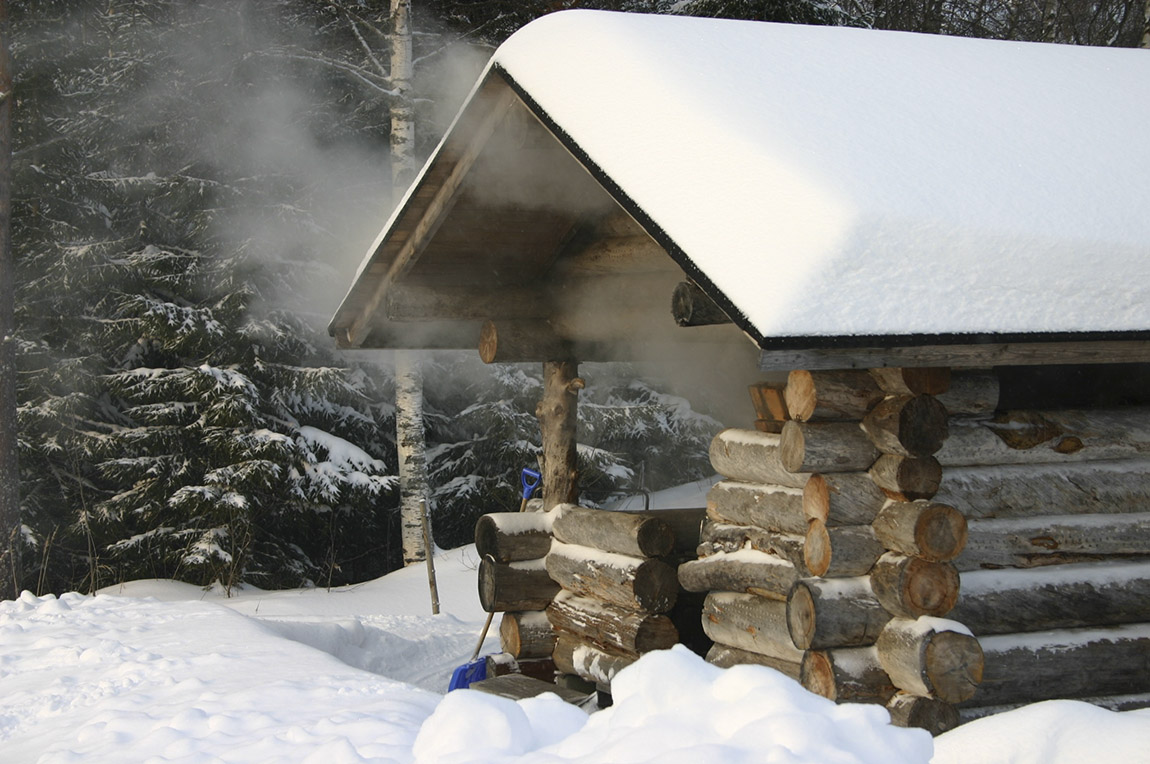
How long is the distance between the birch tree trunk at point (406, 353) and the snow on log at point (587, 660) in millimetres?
5301

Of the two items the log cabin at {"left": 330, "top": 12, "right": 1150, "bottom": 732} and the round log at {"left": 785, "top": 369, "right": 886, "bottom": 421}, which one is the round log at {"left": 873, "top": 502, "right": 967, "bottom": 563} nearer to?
the log cabin at {"left": 330, "top": 12, "right": 1150, "bottom": 732}

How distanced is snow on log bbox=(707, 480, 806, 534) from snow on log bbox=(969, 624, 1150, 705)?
3.16 feet

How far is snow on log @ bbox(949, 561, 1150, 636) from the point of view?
4.48 m

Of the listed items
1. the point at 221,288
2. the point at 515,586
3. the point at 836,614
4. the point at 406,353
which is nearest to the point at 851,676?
the point at 836,614

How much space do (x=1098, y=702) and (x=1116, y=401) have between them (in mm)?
1398

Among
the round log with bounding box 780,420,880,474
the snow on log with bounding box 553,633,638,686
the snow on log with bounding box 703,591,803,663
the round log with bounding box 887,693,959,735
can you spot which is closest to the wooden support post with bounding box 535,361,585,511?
the snow on log with bounding box 553,633,638,686

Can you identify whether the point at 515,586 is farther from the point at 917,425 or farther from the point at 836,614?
the point at 917,425

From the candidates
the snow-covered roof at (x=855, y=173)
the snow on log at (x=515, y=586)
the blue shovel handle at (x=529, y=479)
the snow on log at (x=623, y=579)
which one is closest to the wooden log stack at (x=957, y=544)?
Answer: the snow-covered roof at (x=855, y=173)

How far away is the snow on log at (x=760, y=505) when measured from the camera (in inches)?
193

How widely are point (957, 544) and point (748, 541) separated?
1265 mm

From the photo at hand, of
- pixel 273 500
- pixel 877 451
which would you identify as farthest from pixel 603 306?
pixel 273 500

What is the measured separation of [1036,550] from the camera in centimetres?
462

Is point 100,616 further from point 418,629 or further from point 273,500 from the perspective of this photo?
point 273,500

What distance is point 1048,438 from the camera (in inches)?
184
